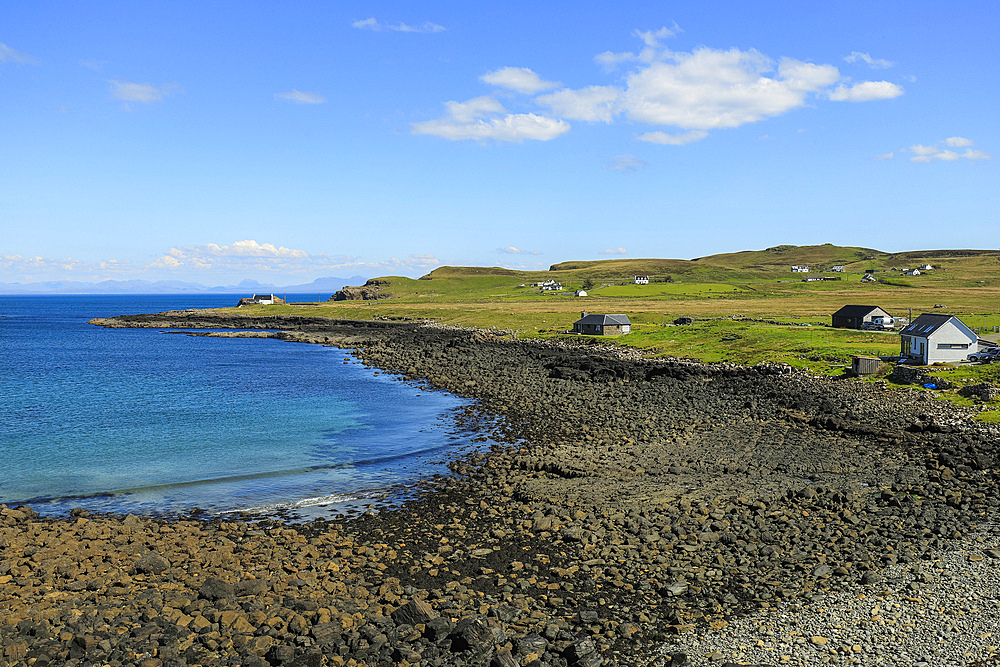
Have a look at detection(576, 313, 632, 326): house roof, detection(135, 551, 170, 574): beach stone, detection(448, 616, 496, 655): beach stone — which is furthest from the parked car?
detection(135, 551, 170, 574): beach stone

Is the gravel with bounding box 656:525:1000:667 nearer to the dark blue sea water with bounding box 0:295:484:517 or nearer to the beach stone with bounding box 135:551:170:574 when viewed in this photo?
the beach stone with bounding box 135:551:170:574

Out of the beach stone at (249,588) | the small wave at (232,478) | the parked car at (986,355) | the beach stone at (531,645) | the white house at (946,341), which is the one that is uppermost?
the white house at (946,341)

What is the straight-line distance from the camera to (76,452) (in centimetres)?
3734

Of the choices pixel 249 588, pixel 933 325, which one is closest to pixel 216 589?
pixel 249 588

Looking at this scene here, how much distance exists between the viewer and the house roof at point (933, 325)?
55281 millimetres

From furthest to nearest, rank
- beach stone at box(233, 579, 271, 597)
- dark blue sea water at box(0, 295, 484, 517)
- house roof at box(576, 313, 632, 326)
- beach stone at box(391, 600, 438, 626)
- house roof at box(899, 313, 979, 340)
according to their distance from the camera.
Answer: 1. house roof at box(576, 313, 632, 326)
2. house roof at box(899, 313, 979, 340)
3. dark blue sea water at box(0, 295, 484, 517)
4. beach stone at box(233, 579, 271, 597)
5. beach stone at box(391, 600, 438, 626)

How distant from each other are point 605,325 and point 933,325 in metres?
45.6

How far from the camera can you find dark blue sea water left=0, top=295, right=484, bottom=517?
97.0 feet

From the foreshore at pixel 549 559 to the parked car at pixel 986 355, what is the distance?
21671mm

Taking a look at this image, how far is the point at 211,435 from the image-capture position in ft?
138

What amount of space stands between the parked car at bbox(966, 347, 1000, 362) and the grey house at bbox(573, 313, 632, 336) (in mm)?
45717

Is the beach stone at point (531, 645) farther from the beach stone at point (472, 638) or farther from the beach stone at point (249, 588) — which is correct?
the beach stone at point (249, 588)

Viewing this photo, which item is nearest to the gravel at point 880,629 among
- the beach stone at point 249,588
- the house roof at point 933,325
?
the beach stone at point 249,588

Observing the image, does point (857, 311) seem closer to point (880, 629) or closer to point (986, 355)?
point (986, 355)
